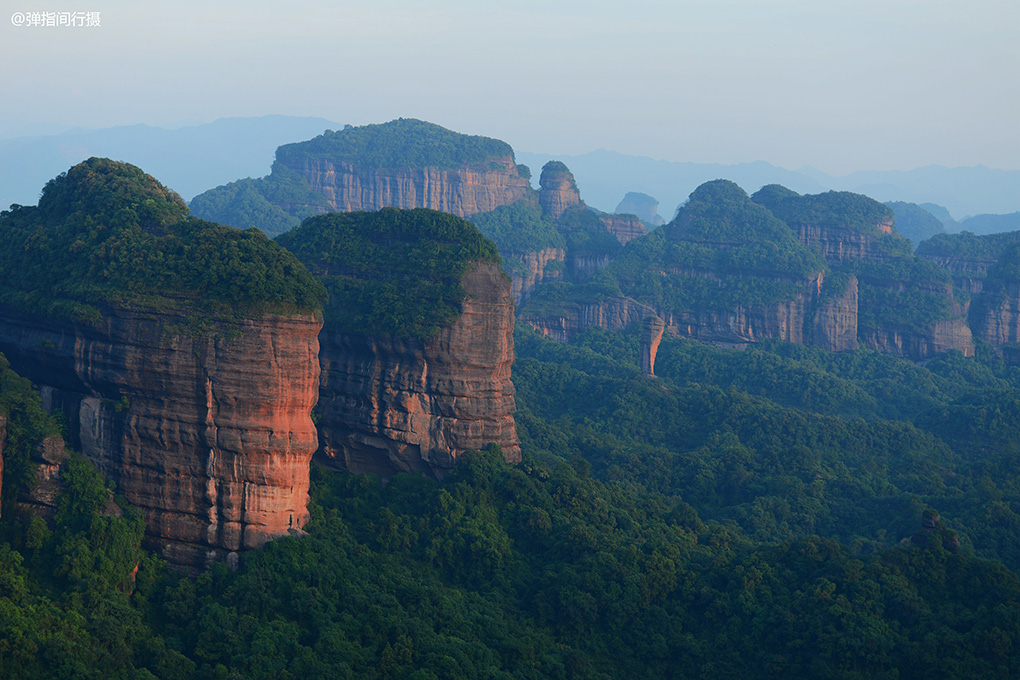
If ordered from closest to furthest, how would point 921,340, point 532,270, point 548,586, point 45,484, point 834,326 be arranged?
point 45,484
point 548,586
point 834,326
point 921,340
point 532,270

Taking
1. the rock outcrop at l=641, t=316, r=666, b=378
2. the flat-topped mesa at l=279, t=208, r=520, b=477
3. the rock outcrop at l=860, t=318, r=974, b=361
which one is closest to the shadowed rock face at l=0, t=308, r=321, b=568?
the flat-topped mesa at l=279, t=208, r=520, b=477

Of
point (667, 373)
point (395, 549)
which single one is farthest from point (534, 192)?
point (395, 549)

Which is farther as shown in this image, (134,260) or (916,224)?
(916,224)

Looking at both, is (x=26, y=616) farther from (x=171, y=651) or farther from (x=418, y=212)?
(x=418, y=212)

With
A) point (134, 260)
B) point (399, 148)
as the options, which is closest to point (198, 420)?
point (134, 260)

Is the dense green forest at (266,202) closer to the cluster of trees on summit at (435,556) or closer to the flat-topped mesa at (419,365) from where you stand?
the cluster of trees on summit at (435,556)

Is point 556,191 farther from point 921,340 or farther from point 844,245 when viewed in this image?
point 921,340

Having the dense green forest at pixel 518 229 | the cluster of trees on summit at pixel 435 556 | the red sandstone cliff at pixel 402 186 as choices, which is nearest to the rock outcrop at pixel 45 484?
the cluster of trees on summit at pixel 435 556
